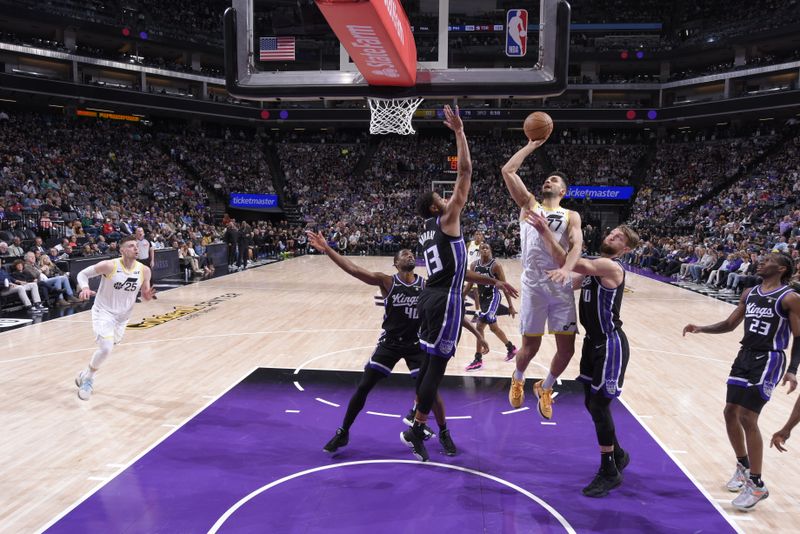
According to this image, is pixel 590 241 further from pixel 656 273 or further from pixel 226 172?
pixel 226 172

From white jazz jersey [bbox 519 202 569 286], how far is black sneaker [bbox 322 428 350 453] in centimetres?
195

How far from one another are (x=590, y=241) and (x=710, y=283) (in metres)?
10.7

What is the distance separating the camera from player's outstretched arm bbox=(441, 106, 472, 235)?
161 inches

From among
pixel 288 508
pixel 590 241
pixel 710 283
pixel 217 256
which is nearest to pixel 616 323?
pixel 288 508

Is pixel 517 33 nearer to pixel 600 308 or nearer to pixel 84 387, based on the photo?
pixel 600 308

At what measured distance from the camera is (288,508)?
3.94 m

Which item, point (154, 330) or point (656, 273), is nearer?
point (154, 330)

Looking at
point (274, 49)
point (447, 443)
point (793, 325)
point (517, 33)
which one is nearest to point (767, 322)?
point (793, 325)

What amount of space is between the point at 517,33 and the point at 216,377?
6.97 metres

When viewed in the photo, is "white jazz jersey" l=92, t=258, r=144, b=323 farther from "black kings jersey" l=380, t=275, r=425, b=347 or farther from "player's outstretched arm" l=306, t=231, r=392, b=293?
"black kings jersey" l=380, t=275, r=425, b=347

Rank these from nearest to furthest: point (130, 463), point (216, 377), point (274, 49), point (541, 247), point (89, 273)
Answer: point (541, 247) < point (130, 463) < point (89, 273) < point (216, 377) < point (274, 49)

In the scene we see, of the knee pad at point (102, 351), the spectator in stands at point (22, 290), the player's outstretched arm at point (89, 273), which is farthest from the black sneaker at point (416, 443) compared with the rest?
the spectator in stands at point (22, 290)

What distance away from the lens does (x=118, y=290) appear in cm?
648

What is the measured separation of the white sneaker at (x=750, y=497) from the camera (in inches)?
159
